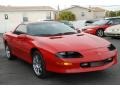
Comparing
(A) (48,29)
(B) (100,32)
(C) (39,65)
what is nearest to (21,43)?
(A) (48,29)

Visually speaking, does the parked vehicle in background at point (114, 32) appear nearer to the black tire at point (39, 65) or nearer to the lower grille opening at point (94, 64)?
the black tire at point (39, 65)

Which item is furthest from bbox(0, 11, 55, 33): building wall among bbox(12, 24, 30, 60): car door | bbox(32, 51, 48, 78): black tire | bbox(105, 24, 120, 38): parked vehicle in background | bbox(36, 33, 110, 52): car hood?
bbox(36, 33, 110, 52): car hood

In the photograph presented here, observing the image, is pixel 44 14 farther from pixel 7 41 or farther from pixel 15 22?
pixel 7 41

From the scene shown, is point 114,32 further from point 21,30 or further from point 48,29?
point 48,29

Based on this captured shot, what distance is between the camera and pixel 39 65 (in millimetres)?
7359

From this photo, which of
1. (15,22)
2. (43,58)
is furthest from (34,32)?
(15,22)

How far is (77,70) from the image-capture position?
21.6 feet

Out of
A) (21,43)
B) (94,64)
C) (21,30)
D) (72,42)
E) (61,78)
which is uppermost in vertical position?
(21,30)

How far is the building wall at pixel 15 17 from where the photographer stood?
127ft

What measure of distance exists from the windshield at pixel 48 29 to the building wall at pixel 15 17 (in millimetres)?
30208

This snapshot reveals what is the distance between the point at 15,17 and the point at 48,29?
33631 millimetres

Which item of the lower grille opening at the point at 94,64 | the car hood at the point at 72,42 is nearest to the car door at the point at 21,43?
the car hood at the point at 72,42

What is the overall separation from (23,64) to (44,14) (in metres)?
34.2

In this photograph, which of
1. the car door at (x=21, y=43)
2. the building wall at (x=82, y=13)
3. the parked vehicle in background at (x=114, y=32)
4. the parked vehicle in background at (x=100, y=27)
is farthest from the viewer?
the building wall at (x=82, y=13)
